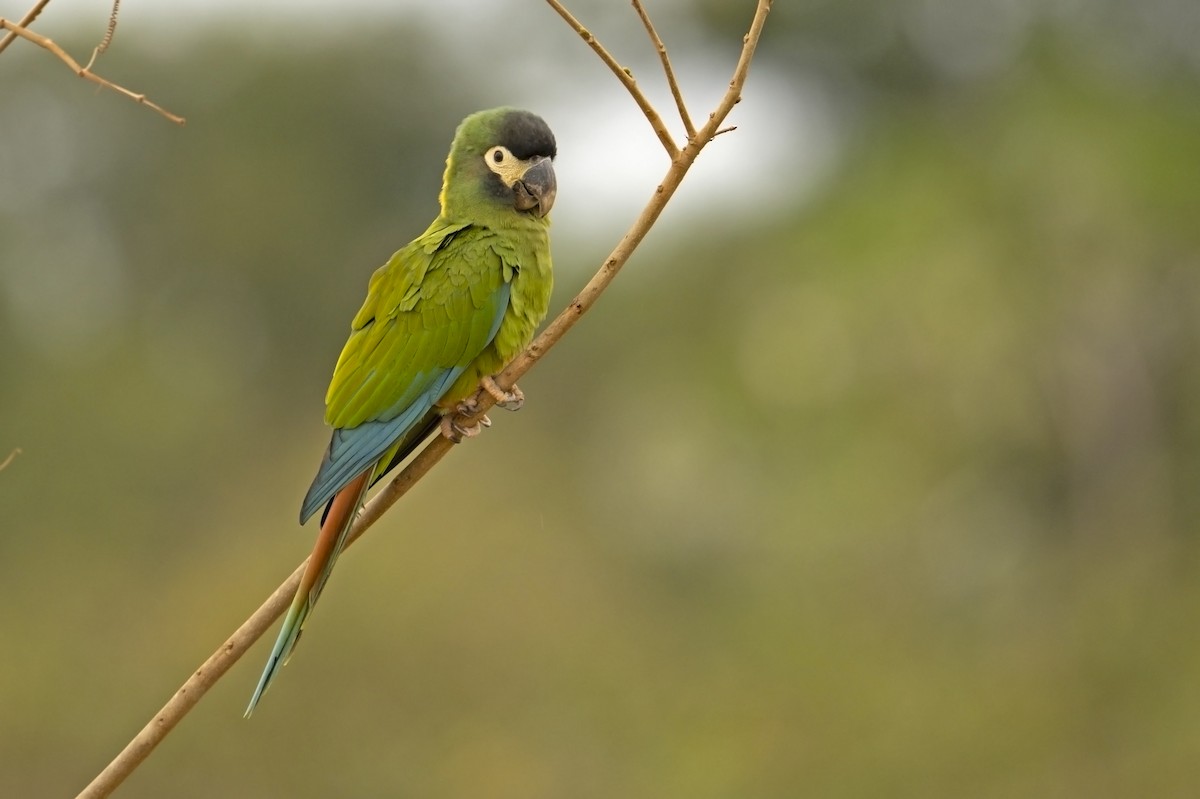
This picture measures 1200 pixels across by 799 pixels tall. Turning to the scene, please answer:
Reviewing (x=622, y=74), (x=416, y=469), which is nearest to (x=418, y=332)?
(x=416, y=469)

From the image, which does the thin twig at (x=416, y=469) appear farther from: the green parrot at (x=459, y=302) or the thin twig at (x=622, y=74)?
the green parrot at (x=459, y=302)

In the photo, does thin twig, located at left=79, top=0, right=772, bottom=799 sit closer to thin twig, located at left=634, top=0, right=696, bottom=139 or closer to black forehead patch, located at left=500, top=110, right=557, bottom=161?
thin twig, located at left=634, top=0, right=696, bottom=139

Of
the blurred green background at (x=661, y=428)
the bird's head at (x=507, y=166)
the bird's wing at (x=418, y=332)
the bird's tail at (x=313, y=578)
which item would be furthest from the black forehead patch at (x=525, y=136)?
the blurred green background at (x=661, y=428)

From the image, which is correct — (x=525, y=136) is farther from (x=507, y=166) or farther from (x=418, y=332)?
(x=418, y=332)

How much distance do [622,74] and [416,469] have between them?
82 centimetres

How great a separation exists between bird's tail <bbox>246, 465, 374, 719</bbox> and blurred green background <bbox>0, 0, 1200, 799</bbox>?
8.70 meters

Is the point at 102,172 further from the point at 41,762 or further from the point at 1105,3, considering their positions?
the point at 1105,3

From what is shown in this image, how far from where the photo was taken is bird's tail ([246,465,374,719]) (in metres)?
2.65

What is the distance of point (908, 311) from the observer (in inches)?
551

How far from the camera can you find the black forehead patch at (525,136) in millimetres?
3459

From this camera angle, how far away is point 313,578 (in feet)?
9.02

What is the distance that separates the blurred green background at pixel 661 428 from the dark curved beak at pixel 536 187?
8.44 meters

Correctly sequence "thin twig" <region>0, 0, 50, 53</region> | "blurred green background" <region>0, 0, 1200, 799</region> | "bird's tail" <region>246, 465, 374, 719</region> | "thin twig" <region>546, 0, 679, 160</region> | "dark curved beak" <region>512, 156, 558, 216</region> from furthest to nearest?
"blurred green background" <region>0, 0, 1200, 799</region>, "dark curved beak" <region>512, 156, 558, 216</region>, "bird's tail" <region>246, 465, 374, 719</region>, "thin twig" <region>546, 0, 679, 160</region>, "thin twig" <region>0, 0, 50, 53</region>

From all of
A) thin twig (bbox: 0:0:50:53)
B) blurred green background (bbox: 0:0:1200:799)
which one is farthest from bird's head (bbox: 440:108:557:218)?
blurred green background (bbox: 0:0:1200:799)
